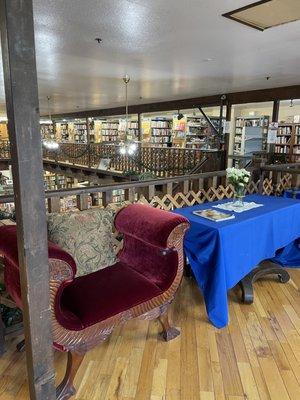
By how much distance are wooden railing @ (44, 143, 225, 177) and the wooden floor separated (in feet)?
16.1

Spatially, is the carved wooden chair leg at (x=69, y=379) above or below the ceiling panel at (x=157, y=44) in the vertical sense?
below

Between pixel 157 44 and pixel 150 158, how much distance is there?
541 centimetres

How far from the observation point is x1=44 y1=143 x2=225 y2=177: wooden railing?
23.3 feet

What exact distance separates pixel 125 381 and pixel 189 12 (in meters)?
2.49

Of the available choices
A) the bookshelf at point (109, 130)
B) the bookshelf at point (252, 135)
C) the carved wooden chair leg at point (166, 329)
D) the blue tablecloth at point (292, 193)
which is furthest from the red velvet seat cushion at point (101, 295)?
the bookshelf at point (109, 130)

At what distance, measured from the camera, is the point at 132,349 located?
6.06 ft

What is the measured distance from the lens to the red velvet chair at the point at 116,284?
4.59ft

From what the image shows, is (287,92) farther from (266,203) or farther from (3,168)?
(3,168)

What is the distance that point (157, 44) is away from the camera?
2.96 meters

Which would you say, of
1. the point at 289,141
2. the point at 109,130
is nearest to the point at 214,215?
the point at 289,141

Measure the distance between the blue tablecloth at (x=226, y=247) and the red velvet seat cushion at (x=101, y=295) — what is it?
44 cm

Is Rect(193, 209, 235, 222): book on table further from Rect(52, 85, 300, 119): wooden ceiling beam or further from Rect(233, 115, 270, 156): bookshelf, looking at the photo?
Rect(233, 115, 270, 156): bookshelf

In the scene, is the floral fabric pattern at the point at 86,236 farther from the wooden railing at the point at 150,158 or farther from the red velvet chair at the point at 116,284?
the wooden railing at the point at 150,158

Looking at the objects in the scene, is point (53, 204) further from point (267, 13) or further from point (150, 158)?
point (150, 158)
